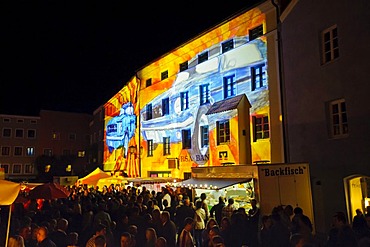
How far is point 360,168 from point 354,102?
220cm

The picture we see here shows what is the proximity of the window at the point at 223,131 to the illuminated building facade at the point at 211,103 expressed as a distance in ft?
0.19

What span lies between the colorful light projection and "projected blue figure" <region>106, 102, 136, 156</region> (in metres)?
0.09

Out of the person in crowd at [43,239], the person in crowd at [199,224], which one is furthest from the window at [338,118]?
the person in crowd at [43,239]

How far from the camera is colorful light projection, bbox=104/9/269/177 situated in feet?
62.1

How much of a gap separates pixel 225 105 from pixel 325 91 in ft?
23.2

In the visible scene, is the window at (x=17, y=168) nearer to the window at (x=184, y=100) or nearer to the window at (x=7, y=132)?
the window at (x=7, y=132)

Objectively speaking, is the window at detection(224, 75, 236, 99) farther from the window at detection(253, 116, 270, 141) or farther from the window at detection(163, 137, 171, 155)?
the window at detection(163, 137, 171, 155)

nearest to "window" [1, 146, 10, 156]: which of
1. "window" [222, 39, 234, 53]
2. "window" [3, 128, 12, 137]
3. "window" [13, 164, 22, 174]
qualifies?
"window" [3, 128, 12, 137]

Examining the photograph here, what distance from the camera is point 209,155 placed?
21.6 metres

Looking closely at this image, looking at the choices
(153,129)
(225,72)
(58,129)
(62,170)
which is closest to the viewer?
(225,72)

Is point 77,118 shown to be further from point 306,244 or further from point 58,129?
point 306,244

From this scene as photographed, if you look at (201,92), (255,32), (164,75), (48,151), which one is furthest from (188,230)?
(48,151)

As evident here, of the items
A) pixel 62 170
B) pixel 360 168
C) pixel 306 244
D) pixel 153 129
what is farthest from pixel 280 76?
pixel 62 170

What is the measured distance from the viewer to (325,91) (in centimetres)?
1366
